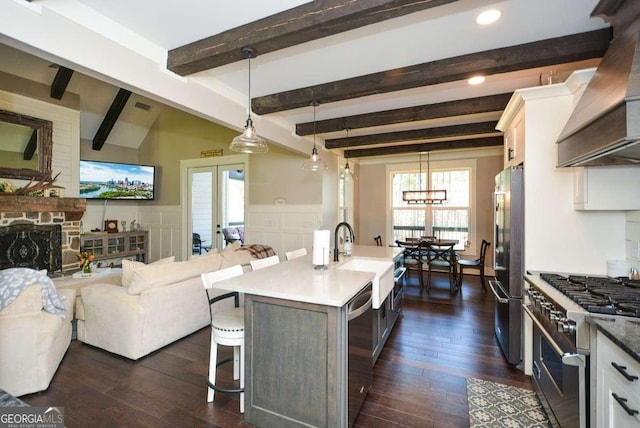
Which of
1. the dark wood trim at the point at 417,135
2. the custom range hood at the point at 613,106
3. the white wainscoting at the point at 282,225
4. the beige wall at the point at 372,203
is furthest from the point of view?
the beige wall at the point at 372,203

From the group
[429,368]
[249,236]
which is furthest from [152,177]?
[429,368]

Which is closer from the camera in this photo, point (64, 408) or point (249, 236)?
point (64, 408)

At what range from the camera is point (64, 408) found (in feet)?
6.75

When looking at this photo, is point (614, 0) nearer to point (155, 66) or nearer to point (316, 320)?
point (316, 320)

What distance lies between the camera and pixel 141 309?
2.65 meters

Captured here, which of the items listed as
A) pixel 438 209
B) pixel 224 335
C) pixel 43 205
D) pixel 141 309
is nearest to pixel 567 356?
pixel 224 335

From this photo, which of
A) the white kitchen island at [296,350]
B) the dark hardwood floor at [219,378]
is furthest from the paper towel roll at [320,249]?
the dark hardwood floor at [219,378]

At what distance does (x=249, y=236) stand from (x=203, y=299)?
2.94 meters

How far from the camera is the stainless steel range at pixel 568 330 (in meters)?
1.48

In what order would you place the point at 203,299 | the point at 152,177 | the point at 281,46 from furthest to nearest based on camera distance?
the point at 152,177
the point at 203,299
the point at 281,46

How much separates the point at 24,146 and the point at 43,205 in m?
1.01

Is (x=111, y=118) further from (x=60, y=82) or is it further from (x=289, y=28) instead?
(x=289, y=28)

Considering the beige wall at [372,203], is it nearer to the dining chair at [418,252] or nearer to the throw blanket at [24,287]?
the dining chair at [418,252]

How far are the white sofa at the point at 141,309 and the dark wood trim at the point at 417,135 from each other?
140 inches
